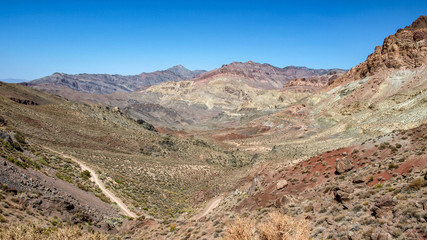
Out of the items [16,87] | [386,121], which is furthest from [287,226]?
[16,87]

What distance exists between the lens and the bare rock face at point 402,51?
52.2m

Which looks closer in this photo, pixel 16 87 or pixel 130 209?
pixel 130 209

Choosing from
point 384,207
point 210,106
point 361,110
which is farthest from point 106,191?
point 210,106

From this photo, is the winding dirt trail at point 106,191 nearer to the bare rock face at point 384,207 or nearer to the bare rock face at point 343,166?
the bare rock face at point 343,166

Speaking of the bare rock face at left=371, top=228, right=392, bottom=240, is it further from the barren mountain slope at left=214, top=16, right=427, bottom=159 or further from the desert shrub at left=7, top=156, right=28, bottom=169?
the barren mountain slope at left=214, top=16, right=427, bottom=159

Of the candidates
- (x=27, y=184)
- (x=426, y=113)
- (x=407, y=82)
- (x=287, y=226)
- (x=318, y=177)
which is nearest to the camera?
(x=287, y=226)

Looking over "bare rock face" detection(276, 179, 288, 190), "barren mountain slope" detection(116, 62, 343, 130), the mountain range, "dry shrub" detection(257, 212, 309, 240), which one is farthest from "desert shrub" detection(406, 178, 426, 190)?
"barren mountain slope" detection(116, 62, 343, 130)

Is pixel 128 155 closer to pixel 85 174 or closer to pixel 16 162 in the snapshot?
pixel 85 174

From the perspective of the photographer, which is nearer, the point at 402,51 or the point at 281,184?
the point at 281,184

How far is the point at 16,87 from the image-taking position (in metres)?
58.0

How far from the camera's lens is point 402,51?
55438 mm

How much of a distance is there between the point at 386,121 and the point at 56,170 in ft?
130

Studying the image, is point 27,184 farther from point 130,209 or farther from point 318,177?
point 318,177

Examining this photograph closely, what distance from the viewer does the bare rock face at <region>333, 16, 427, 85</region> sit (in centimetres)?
5222
